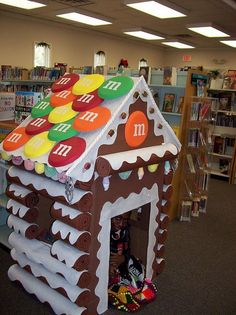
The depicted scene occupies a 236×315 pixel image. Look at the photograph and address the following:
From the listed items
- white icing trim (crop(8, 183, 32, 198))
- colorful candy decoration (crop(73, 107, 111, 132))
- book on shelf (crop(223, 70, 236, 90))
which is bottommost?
white icing trim (crop(8, 183, 32, 198))

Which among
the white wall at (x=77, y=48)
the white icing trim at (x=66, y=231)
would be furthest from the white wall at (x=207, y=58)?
the white icing trim at (x=66, y=231)

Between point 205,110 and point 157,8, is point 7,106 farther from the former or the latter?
point 157,8

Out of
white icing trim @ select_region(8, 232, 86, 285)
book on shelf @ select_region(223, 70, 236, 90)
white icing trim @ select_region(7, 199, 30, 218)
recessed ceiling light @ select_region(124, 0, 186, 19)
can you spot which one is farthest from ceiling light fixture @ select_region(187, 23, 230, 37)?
white icing trim @ select_region(8, 232, 86, 285)

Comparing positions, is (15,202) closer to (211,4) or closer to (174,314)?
(174,314)

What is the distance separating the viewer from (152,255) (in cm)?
228

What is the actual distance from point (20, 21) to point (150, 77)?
16.0 feet

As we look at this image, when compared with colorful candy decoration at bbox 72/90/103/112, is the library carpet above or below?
below

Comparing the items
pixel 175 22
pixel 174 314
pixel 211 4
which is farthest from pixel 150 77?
pixel 175 22

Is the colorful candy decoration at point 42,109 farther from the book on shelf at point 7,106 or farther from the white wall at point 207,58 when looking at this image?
the white wall at point 207,58

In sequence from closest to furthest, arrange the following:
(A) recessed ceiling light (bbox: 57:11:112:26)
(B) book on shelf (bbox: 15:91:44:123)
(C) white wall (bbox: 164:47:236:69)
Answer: (B) book on shelf (bbox: 15:91:44:123)
(A) recessed ceiling light (bbox: 57:11:112:26)
(C) white wall (bbox: 164:47:236:69)

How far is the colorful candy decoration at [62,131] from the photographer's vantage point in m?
1.71

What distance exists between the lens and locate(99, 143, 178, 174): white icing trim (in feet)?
5.43

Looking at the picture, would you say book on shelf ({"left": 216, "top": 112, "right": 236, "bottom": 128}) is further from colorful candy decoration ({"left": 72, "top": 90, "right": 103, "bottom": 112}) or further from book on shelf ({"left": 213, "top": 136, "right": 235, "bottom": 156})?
colorful candy decoration ({"left": 72, "top": 90, "right": 103, "bottom": 112})

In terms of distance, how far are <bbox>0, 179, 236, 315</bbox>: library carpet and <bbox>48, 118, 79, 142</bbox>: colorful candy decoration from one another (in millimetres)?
1163
